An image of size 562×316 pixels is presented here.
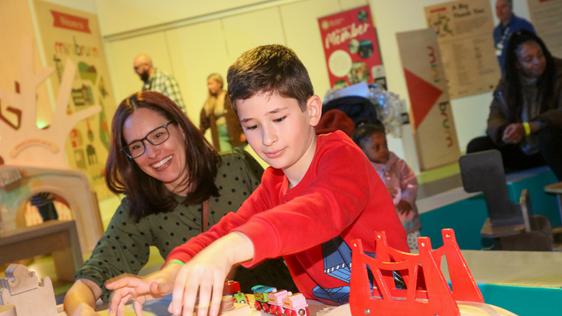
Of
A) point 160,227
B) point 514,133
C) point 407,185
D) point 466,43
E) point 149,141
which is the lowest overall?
point 407,185

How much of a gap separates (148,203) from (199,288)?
132 centimetres

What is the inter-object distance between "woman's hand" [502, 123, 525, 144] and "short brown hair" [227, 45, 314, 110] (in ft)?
13.5

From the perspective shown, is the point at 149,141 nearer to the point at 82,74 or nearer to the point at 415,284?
the point at 415,284

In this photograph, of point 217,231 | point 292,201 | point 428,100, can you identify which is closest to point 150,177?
point 217,231

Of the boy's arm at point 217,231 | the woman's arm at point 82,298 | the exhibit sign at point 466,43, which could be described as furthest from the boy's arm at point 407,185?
the exhibit sign at point 466,43

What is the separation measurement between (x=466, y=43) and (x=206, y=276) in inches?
252

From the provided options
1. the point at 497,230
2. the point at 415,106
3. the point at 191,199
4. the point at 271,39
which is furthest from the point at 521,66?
the point at 191,199

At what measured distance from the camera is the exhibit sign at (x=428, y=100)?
265 inches

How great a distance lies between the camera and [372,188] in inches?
55.8

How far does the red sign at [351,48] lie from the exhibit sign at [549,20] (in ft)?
5.05

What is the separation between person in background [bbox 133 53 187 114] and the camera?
7.08 metres

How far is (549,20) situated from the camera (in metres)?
6.54

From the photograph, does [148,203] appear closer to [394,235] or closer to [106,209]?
[394,235]

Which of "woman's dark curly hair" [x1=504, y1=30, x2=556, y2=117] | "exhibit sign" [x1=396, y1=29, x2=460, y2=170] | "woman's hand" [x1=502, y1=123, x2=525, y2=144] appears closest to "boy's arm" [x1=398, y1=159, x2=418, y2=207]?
"woman's hand" [x1=502, y1=123, x2=525, y2=144]
